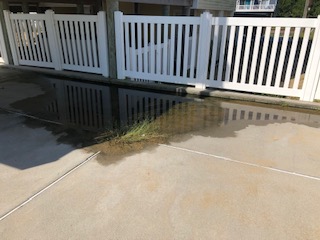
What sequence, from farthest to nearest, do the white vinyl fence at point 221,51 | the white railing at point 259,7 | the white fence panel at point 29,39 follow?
the white railing at point 259,7 < the white fence panel at point 29,39 < the white vinyl fence at point 221,51

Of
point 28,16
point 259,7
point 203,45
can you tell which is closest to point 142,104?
point 203,45

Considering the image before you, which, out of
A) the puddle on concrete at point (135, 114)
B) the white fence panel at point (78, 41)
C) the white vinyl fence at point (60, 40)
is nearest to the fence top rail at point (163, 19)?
the white vinyl fence at point (60, 40)

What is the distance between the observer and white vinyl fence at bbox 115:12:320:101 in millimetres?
4488

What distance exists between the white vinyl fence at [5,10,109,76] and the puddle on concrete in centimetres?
115

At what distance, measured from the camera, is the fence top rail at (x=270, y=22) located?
4.25 metres

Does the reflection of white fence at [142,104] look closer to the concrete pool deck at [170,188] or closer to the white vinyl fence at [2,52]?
the concrete pool deck at [170,188]

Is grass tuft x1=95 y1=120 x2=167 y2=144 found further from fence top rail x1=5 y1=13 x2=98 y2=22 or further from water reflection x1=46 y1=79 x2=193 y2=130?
fence top rail x1=5 y1=13 x2=98 y2=22

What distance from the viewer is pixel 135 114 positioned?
169 inches

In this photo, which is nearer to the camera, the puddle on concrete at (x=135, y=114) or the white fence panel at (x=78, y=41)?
the puddle on concrete at (x=135, y=114)

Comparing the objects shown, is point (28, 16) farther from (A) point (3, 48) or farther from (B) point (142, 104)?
(B) point (142, 104)

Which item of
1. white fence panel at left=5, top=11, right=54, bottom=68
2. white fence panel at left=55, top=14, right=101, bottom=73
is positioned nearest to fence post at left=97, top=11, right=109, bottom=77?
white fence panel at left=55, top=14, right=101, bottom=73

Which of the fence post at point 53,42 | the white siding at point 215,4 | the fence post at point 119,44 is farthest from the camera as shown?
the white siding at point 215,4

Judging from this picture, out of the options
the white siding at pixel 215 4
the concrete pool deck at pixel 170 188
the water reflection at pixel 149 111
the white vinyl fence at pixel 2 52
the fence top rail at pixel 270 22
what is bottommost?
the water reflection at pixel 149 111

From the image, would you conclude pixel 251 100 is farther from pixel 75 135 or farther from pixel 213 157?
pixel 75 135
